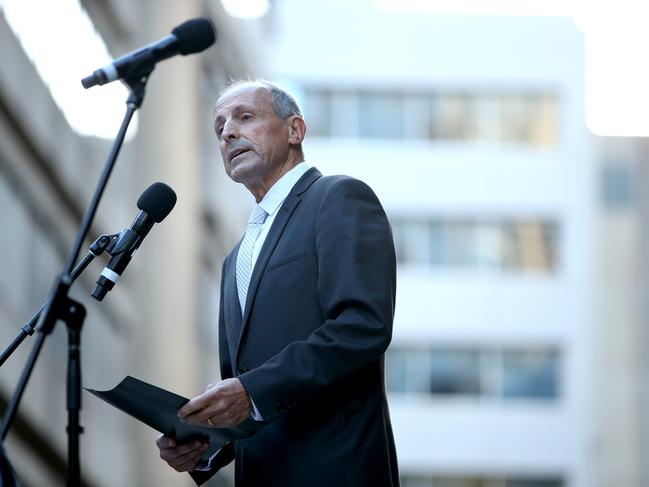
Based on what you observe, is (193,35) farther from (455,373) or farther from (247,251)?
(455,373)

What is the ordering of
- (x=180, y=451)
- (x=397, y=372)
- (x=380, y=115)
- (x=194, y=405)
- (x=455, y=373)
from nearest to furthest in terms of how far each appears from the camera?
(x=194, y=405) → (x=180, y=451) → (x=397, y=372) → (x=455, y=373) → (x=380, y=115)

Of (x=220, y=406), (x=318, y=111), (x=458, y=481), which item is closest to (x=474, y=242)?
(x=318, y=111)

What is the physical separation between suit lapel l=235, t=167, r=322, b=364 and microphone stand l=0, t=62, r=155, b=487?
484 mm

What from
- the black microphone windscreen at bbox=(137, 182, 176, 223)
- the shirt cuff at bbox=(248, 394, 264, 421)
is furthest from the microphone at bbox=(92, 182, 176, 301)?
the shirt cuff at bbox=(248, 394, 264, 421)

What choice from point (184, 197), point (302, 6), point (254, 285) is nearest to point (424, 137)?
point (302, 6)

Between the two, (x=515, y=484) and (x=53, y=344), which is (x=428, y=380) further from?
(x=53, y=344)

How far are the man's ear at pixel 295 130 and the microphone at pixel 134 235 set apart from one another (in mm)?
377

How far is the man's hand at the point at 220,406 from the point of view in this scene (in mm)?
3865

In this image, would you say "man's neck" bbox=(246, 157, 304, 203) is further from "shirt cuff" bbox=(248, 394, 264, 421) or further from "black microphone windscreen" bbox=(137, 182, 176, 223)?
"shirt cuff" bbox=(248, 394, 264, 421)

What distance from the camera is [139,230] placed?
→ 4.23 metres

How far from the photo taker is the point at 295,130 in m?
4.45

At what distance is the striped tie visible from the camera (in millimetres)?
4406

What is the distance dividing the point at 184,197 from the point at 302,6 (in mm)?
13781

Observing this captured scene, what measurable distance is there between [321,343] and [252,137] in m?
0.72
